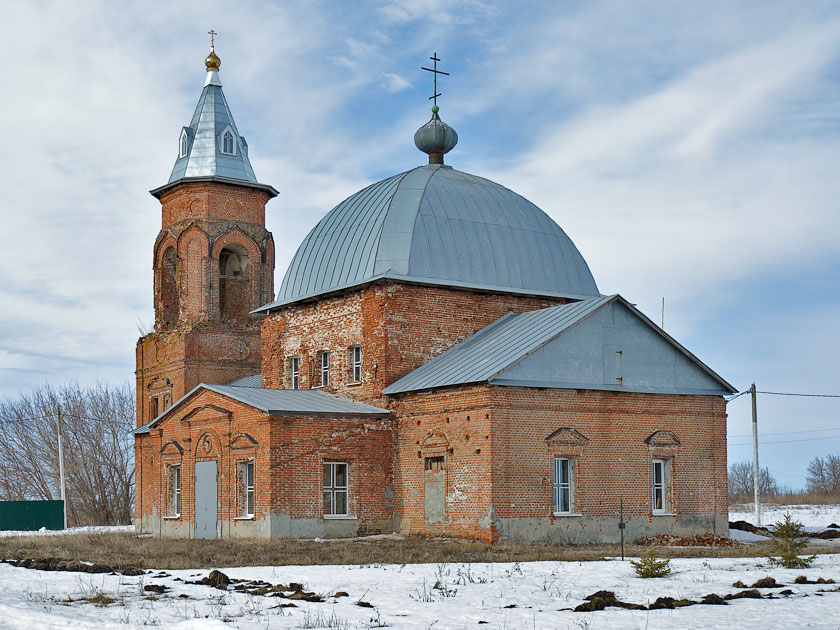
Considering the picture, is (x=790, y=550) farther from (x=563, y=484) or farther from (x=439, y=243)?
(x=439, y=243)

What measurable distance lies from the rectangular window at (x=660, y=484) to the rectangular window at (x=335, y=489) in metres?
7.16

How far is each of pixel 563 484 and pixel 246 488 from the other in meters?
7.56

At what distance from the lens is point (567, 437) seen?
24.8m

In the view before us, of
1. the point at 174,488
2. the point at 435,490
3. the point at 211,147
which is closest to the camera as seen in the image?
the point at 435,490

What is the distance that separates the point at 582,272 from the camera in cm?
3136

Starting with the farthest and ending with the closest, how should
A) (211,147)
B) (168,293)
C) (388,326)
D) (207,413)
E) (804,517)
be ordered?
(168,293) < (211,147) < (804,517) < (207,413) < (388,326)

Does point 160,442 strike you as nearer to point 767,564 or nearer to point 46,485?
point 767,564

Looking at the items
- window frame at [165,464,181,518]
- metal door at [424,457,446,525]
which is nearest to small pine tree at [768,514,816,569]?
metal door at [424,457,446,525]

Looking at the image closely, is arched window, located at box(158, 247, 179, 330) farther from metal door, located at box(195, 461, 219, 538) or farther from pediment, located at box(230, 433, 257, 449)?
pediment, located at box(230, 433, 257, 449)

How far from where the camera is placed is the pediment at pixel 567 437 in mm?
24594

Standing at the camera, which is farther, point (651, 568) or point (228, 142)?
point (228, 142)

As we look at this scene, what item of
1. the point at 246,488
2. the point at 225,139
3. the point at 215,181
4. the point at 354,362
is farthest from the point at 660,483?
the point at 225,139

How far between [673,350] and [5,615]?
17.8 m

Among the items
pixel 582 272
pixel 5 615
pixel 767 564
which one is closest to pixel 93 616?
pixel 5 615
